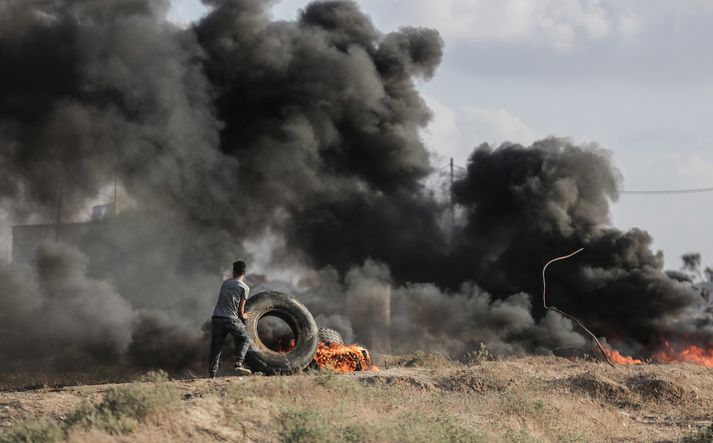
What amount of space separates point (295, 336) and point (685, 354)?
49.6 ft

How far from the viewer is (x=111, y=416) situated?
33.2 ft

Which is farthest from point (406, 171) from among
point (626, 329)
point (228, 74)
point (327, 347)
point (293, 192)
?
point (327, 347)

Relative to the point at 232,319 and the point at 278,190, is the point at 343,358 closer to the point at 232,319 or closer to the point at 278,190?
the point at 232,319

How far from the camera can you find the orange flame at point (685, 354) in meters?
28.0

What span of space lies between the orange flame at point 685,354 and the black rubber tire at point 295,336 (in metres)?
14.0

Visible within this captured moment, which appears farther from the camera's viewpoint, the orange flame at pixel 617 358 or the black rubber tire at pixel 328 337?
the orange flame at pixel 617 358

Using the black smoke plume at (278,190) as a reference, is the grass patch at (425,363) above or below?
below

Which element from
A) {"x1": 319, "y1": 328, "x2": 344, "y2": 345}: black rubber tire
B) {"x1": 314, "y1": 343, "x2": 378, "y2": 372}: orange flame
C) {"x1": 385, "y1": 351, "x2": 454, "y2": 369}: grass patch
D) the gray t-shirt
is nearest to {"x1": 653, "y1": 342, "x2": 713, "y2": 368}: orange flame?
{"x1": 385, "y1": 351, "x2": 454, "y2": 369}: grass patch

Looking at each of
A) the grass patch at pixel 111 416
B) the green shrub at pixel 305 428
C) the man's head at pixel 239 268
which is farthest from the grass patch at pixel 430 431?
the man's head at pixel 239 268

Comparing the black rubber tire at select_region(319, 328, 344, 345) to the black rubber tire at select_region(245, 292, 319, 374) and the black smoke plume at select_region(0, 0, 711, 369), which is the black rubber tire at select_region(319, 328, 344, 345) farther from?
the black smoke plume at select_region(0, 0, 711, 369)

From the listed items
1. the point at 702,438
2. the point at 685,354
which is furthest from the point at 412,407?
the point at 685,354

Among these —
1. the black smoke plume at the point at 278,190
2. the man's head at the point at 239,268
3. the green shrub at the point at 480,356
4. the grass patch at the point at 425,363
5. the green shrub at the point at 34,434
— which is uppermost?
the black smoke plume at the point at 278,190

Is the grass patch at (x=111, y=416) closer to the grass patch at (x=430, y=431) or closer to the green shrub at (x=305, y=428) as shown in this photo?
the green shrub at (x=305, y=428)

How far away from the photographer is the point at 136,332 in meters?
25.3
